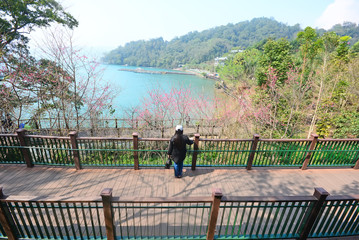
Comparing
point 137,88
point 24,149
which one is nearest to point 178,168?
point 24,149

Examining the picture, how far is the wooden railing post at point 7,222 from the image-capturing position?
260 cm

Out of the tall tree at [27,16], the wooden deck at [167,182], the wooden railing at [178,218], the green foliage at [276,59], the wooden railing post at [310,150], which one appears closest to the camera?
the wooden railing at [178,218]

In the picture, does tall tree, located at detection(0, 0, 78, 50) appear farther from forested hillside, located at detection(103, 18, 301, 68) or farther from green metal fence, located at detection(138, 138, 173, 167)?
forested hillside, located at detection(103, 18, 301, 68)

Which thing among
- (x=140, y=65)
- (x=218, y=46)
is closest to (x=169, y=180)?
(x=140, y=65)

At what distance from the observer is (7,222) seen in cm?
274

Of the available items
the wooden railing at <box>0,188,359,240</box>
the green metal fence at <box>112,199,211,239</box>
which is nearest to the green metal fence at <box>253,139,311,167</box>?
the wooden railing at <box>0,188,359,240</box>

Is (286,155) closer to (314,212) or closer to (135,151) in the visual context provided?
(314,212)

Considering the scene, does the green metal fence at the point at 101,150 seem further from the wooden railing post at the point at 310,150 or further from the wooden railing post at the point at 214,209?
the wooden railing post at the point at 310,150

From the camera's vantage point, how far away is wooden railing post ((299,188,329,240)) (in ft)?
8.96

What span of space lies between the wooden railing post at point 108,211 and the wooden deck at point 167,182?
4.02ft

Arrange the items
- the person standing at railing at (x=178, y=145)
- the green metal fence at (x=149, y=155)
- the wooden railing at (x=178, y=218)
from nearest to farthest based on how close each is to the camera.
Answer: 1. the wooden railing at (x=178, y=218)
2. the person standing at railing at (x=178, y=145)
3. the green metal fence at (x=149, y=155)

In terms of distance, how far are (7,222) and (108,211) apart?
5.32ft

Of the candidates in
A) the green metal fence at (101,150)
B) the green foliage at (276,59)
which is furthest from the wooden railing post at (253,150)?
the green foliage at (276,59)

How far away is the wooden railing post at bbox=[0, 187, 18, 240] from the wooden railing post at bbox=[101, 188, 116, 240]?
1.44 meters
